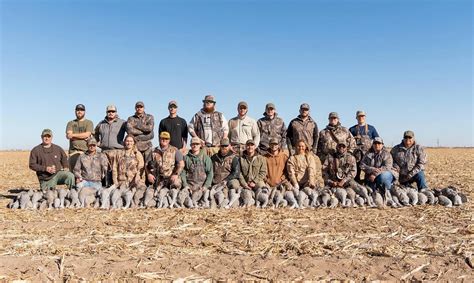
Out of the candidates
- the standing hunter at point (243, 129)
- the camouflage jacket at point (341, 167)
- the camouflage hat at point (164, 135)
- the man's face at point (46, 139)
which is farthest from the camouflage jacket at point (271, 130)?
the man's face at point (46, 139)

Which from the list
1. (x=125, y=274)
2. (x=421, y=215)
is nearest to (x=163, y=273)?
(x=125, y=274)

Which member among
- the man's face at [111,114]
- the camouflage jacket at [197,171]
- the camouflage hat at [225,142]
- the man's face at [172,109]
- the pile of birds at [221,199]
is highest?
the man's face at [172,109]

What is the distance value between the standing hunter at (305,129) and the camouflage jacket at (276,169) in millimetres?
516

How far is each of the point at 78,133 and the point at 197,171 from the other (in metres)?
3.20

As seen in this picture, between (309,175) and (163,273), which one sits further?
(309,175)

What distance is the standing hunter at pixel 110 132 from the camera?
1065cm

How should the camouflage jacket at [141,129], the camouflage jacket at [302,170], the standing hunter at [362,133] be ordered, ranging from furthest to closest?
1. the standing hunter at [362,133]
2. the camouflage jacket at [141,129]
3. the camouflage jacket at [302,170]

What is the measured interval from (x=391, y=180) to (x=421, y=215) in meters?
2.31

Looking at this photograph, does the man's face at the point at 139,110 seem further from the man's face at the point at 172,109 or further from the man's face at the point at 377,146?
the man's face at the point at 377,146

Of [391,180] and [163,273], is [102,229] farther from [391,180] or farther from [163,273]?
[391,180]

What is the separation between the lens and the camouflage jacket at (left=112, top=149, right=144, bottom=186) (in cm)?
1030

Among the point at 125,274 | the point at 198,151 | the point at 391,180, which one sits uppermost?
the point at 198,151

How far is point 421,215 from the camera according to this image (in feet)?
26.9

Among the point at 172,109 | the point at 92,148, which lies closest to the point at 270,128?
the point at 172,109
